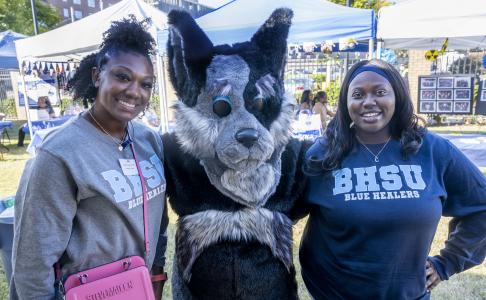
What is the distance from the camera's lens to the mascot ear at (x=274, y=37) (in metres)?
1.70

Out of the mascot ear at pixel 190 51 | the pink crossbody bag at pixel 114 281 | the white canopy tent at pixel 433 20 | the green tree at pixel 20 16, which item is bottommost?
the pink crossbody bag at pixel 114 281

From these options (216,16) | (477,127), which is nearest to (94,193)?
(216,16)

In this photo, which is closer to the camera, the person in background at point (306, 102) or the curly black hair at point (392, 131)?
the curly black hair at point (392, 131)

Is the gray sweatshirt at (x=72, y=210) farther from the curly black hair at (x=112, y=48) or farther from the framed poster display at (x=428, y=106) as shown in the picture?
the framed poster display at (x=428, y=106)

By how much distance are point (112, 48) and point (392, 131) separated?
3.93ft

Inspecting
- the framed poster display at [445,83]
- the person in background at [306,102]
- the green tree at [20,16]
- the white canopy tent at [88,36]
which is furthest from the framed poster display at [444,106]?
the green tree at [20,16]

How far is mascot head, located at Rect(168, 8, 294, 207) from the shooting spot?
156cm

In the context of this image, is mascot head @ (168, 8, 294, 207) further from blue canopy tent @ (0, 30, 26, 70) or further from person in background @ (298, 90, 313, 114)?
blue canopy tent @ (0, 30, 26, 70)

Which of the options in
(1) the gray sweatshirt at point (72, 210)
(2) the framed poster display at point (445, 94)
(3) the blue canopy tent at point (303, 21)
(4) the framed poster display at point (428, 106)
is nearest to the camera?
(1) the gray sweatshirt at point (72, 210)

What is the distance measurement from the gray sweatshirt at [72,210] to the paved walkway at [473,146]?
6.34 meters

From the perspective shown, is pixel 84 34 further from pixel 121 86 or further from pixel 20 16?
pixel 20 16

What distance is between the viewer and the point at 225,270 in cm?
165

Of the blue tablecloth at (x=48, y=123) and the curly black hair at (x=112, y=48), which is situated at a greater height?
the curly black hair at (x=112, y=48)

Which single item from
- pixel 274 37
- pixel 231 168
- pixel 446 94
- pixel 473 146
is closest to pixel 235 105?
pixel 231 168
